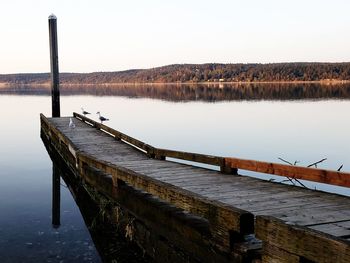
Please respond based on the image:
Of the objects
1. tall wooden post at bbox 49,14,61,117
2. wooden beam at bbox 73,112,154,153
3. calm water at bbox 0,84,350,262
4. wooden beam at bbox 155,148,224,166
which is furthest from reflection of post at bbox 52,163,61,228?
tall wooden post at bbox 49,14,61,117

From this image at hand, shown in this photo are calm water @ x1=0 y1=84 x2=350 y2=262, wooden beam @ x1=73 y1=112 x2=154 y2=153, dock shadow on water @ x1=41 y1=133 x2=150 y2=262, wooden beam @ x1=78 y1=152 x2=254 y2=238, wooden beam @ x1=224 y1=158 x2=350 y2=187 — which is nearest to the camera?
wooden beam @ x1=78 y1=152 x2=254 y2=238

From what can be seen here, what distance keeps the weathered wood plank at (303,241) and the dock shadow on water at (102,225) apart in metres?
4.01

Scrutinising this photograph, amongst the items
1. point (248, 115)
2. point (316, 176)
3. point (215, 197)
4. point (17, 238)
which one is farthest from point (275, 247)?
point (248, 115)

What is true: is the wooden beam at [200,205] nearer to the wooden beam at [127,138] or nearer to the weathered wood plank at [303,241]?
the weathered wood plank at [303,241]

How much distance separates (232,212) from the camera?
4.93m

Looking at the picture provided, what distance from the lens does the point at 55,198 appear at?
44.6ft

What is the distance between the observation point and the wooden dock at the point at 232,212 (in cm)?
425

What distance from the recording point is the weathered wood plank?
11.9ft

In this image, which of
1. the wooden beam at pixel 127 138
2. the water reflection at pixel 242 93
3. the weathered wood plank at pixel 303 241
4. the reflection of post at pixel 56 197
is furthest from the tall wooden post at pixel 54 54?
the water reflection at pixel 242 93

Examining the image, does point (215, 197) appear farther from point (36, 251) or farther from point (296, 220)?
point (36, 251)

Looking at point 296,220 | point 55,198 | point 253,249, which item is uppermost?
point 296,220

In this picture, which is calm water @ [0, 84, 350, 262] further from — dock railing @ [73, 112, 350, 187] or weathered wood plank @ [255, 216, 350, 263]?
weathered wood plank @ [255, 216, 350, 263]

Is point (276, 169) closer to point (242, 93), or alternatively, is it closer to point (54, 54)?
point (54, 54)

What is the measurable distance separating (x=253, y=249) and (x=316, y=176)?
7.77ft
